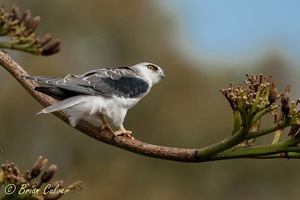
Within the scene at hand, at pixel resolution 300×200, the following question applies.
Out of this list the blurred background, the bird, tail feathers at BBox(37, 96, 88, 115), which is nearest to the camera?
tail feathers at BBox(37, 96, 88, 115)

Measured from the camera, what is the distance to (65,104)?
500 cm

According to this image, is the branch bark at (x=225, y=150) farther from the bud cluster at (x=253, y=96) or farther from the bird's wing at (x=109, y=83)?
the bird's wing at (x=109, y=83)

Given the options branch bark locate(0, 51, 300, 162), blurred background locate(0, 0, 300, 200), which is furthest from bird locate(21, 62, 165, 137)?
blurred background locate(0, 0, 300, 200)

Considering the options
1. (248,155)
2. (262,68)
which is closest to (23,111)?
(262,68)

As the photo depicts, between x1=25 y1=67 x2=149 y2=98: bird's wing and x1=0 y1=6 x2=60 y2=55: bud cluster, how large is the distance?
214cm

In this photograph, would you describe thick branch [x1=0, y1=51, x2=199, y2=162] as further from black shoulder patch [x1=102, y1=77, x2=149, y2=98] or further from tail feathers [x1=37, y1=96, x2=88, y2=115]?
black shoulder patch [x1=102, y1=77, x2=149, y2=98]

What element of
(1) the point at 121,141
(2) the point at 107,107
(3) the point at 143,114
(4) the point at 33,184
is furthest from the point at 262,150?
(3) the point at 143,114

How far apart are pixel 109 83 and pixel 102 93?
0.11 metres

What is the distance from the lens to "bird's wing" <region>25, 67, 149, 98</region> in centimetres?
563

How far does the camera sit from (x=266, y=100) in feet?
11.8

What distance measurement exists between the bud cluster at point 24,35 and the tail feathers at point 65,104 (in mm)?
1260

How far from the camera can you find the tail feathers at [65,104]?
4520 millimetres

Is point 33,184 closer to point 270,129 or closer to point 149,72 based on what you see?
point 270,129

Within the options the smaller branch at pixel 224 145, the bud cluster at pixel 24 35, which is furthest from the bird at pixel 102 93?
the bud cluster at pixel 24 35
